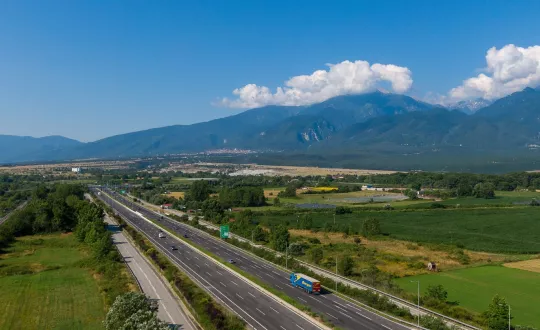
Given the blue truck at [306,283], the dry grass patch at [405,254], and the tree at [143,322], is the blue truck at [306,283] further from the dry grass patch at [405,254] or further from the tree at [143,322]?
the tree at [143,322]

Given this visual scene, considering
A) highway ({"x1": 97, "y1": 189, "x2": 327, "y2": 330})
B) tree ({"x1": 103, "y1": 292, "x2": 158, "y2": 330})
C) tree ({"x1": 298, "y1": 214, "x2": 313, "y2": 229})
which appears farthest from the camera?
tree ({"x1": 298, "y1": 214, "x2": 313, "y2": 229})

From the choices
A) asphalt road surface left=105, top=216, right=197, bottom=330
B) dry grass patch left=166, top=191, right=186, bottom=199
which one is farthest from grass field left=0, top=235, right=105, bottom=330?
dry grass patch left=166, top=191, right=186, bottom=199

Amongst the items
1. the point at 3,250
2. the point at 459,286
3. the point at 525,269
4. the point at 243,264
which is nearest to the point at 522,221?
the point at 525,269

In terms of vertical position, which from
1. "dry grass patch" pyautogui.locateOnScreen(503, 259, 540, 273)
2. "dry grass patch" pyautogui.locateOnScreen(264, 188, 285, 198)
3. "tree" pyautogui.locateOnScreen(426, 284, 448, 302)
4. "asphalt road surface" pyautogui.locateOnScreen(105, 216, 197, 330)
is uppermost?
"tree" pyautogui.locateOnScreen(426, 284, 448, 302)

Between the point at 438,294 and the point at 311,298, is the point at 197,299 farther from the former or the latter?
the point at 438,294

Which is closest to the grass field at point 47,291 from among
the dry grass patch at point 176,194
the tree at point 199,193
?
the tree at point 199,193

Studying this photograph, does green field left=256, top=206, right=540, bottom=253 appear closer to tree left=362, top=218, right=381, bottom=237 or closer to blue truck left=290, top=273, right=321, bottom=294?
tree left=362, top=218, right=381, bottom=237

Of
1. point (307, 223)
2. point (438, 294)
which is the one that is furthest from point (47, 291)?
point (307, 223)
